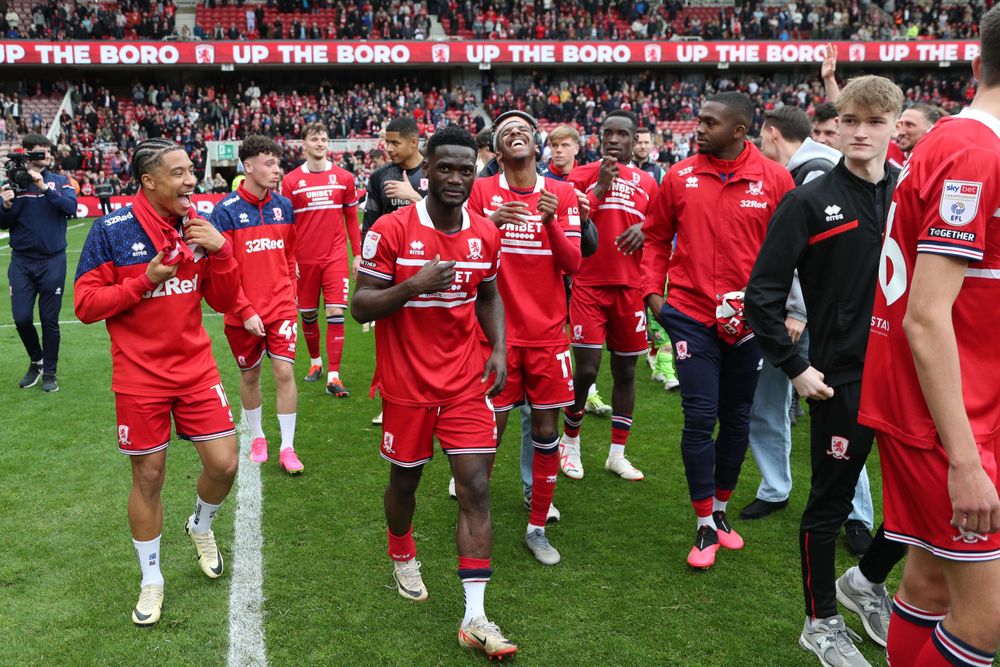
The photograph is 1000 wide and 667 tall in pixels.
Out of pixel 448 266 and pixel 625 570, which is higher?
pixel 448 266

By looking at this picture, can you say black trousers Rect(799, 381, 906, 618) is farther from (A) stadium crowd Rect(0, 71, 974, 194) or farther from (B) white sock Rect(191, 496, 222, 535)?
(A) stadium crowd Rect(0, 71, 974, 194)

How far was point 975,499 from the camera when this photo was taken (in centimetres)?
230

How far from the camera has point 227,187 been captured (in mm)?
28688

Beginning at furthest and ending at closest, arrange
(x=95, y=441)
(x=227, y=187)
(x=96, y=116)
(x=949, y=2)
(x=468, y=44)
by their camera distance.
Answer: (x=949, y=2), (x=468, y=44), (x=96, y=116), (x=227, y=187), (x=95, y=441)

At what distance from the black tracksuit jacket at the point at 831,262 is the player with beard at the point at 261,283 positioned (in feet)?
12.6

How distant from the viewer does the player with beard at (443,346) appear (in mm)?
3875

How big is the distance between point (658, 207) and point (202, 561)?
128 inches

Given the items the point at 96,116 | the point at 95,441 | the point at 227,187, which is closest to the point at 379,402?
the point at 95,441

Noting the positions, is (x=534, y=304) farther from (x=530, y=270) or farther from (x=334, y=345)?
(x=334, y=345)

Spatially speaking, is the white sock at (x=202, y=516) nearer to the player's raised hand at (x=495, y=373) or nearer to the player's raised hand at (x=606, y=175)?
the player's raised hand at (x=495, y=373)

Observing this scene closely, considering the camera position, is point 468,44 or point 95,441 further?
point 468,44

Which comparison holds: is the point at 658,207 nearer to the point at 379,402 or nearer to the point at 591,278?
the point at 591,278

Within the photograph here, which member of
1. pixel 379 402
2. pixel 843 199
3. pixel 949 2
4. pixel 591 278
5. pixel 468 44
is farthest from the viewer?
pixel 949 2

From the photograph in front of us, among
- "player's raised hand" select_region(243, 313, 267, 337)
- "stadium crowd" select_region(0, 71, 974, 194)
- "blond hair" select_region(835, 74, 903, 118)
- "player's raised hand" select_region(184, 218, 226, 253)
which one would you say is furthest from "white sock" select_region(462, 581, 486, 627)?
"stadium crowd" select_region(0, 71, 974, 194)
